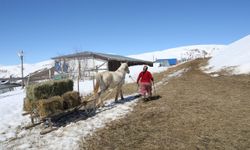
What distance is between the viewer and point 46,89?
35.4ft

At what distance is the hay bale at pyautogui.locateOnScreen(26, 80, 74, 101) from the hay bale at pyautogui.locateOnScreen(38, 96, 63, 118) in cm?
92

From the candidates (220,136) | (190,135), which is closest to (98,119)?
(190,135)

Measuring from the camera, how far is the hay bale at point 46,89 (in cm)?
1024

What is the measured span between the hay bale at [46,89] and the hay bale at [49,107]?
3.02ft

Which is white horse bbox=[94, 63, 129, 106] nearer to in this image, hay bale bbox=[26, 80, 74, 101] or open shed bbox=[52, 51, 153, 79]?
hay bale bbox=[26, 80, 74, 101]

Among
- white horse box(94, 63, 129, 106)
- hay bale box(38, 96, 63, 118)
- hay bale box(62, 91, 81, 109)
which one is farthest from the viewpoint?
white horse box(94, 63, 129, 106)

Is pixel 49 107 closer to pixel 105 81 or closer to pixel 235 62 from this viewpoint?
pixel 105 81

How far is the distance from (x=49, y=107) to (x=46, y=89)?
1525 millimetres

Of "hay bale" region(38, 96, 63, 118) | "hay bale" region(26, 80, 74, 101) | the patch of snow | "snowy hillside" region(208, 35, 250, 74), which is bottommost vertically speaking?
the patch of snow

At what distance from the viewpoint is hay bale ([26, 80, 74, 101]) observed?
1024cm

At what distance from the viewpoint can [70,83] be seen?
500 inches

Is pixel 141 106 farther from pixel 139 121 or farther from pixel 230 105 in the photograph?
pixel 230 105

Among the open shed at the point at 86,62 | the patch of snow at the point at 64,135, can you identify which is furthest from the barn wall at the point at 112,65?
the patch of snow at the point at 64,135

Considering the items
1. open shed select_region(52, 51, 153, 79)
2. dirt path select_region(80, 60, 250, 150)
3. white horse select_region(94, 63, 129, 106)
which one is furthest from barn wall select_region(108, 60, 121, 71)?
dirt path select_region(80, 60, 250, 150)
